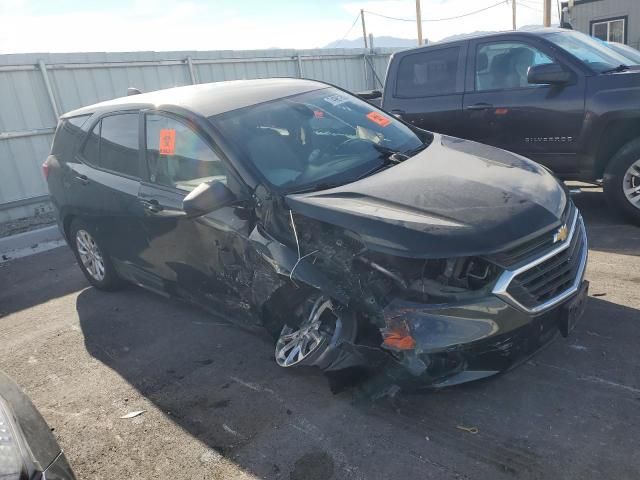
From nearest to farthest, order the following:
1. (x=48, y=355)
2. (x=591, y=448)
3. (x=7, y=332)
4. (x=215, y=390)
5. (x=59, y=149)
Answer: (x=591, y=448) → (x=215, y=390) → (x=48, y=355) → (x=7, y=332) → (x=59, y=149)

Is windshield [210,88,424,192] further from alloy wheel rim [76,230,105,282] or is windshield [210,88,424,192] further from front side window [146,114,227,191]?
alloy wheel rim [76,230,105,282]

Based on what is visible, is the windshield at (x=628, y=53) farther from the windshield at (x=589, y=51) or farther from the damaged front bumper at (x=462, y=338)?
the damaged front bumper at (x=462, y=338)

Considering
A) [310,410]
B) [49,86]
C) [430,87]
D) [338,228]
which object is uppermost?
[49,86]

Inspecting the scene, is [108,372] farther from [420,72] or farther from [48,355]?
[420,72]

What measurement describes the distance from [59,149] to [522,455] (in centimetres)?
472

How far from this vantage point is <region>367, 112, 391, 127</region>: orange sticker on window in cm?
404

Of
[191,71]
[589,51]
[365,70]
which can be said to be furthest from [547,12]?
[589,51]

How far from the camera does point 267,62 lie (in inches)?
461

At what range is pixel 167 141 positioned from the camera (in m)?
3.74

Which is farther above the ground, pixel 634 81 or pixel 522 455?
pixel 634 81

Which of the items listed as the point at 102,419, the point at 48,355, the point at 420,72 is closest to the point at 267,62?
the point at 420,72

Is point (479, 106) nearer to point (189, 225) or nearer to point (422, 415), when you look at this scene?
point (189, 225)

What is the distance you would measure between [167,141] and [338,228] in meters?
1.67

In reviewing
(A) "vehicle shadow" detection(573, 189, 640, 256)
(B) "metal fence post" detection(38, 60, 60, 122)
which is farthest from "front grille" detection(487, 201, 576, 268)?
(B) "metal fence post" detection(38, 60, 60, 122)
